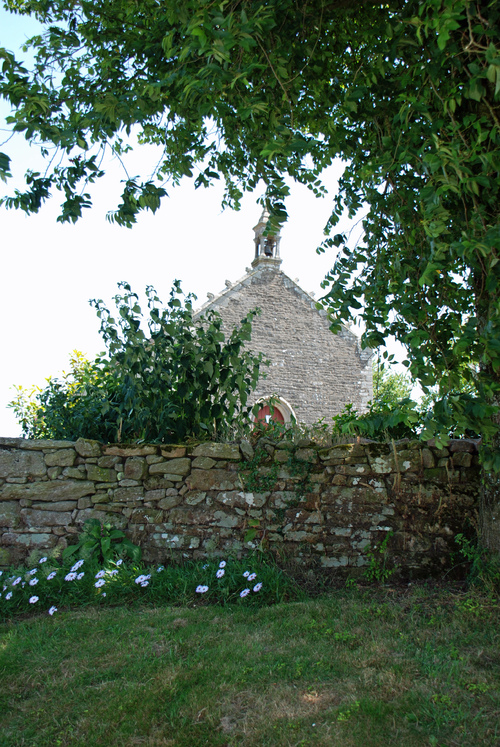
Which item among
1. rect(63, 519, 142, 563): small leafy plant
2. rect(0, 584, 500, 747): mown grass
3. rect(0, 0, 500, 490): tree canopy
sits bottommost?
rect(0, 584, 500, 747): mown grass

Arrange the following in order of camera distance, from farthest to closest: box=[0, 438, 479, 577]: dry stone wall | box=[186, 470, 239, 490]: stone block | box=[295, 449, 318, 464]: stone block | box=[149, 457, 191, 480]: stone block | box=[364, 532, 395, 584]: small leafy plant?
box=[149, 457, 191, 480]: stone block, box=[186, 470, 239, 490]: stone block, box=[295, 449, 318, 464]: stone block, box=[0, 438, 479, 577]: dry stone wall, box=[364, 532, 395, 584]: small leafy plant

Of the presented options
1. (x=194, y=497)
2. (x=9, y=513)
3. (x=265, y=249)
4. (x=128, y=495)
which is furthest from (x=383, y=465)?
(x=265, y=249)

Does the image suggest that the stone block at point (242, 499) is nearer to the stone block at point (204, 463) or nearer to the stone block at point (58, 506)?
the stone block at point (204, 463)

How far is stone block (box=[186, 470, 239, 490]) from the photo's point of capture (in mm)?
5405

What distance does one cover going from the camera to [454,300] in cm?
462

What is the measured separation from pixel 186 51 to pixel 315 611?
4.23 m

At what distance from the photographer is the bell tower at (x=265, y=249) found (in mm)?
16625

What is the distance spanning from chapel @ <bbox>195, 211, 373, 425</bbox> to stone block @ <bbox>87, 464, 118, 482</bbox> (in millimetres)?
9366

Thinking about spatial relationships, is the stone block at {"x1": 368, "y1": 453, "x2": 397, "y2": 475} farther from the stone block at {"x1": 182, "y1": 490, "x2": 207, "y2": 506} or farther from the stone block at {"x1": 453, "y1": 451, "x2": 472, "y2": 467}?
the stone block at {"x1": 182, "y1": 490, "x2": 207, "y2": 506}

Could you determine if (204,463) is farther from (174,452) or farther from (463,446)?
(463,446)

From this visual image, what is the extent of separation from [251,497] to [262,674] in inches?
83.7

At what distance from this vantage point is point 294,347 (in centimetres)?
1588

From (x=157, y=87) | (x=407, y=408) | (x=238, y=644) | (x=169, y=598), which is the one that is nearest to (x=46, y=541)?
(x=169, y=598)

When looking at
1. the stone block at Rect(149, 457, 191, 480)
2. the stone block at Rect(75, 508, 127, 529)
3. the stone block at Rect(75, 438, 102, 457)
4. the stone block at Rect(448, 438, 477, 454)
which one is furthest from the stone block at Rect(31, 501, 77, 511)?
the stone block at Rect(448, 438, 477, 454)
